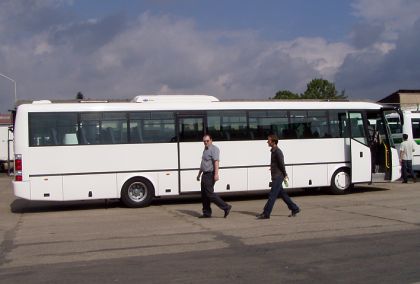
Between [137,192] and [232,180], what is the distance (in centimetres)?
284

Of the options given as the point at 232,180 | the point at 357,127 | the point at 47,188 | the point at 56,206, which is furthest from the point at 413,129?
the point at 47,188

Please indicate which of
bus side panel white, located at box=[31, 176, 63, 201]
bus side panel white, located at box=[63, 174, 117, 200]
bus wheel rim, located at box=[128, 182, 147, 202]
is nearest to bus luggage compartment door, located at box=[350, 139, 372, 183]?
bus wheel rim, located at box=[128, 182, 147, 202]

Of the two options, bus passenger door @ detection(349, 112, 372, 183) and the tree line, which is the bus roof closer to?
bus passenger door @ detection(349, 112, 372, 183)

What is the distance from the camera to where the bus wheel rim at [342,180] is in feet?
58.4

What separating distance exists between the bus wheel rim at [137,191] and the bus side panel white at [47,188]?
6.34ft

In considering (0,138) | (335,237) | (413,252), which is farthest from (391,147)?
(0,138)

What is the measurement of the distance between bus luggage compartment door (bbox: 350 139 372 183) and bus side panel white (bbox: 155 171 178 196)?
5906 millimetres

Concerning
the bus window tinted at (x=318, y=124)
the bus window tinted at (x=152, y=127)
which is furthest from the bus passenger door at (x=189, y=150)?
the bus window tinted at (x=318, y=124)

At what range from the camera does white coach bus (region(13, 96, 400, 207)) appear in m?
15.0

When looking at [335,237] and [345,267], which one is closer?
[345,267]

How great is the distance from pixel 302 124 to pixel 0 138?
27.0 m

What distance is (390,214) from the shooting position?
12.7m

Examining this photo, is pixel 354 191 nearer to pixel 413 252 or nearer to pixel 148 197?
pixel 148 197

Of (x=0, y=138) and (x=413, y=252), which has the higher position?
(x=0, y=138)
